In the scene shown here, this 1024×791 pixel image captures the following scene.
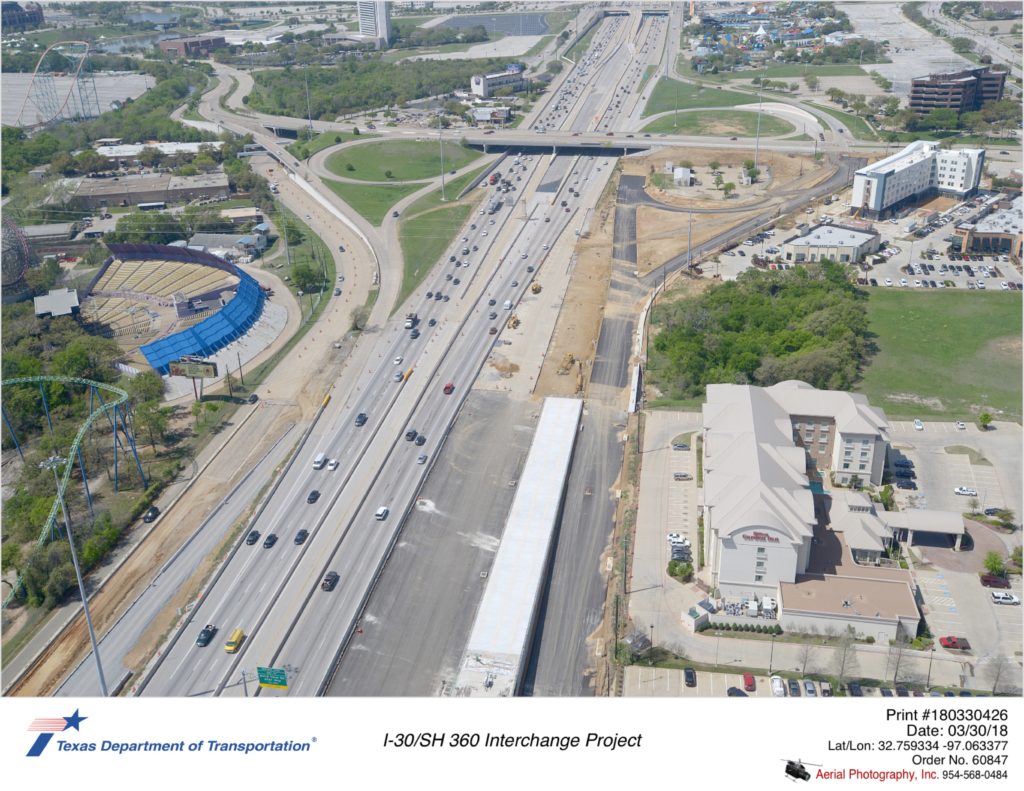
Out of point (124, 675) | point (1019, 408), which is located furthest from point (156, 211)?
point (1019, 408)

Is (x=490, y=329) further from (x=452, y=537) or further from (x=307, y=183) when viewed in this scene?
(x=307, y=183)

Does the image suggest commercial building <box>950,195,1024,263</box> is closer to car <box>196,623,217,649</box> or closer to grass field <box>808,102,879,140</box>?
grass field <box>808,102,879,140</box>

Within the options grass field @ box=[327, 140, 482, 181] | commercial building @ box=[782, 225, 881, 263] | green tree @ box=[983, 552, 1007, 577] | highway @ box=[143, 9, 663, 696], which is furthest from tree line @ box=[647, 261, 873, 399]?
grass field @ box=[327, 140, 482, 181]

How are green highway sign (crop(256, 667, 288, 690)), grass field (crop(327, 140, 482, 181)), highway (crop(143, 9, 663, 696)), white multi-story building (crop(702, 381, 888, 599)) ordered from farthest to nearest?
grass field (crop(327, 140, 482, 181)), white multi-story building (crop(702, 381, 888, 599)), highway (crop(143, 9, 663, 696)), green highway sign (crop(256, 667, 288, 690))

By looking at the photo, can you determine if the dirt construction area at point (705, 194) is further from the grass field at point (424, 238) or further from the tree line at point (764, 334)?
the grass field at point (424, 238)

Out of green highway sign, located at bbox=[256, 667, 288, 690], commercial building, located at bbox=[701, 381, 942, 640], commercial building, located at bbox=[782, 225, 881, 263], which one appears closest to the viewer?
green highway sign, located at bbox=[256, 667, 288, 690]
